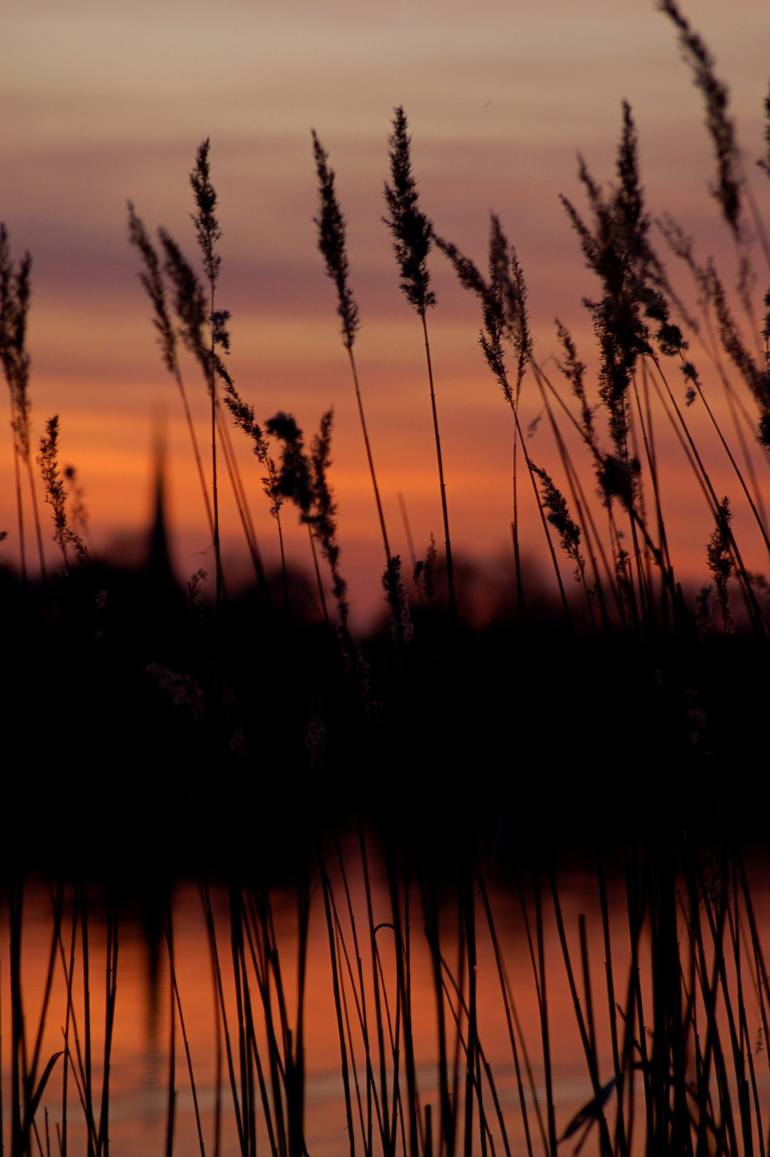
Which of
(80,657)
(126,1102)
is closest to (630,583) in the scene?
(80,657)

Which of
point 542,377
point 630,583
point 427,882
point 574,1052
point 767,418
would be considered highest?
point 542,377

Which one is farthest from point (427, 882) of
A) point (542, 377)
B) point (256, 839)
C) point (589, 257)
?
point (589, 257)

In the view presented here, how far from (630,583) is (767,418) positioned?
47 cm

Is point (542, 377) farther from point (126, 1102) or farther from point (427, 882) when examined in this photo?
point (126, 1102)

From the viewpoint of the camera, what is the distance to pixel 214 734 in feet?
8.46

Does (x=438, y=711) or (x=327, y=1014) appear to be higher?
(x=438, y=711)

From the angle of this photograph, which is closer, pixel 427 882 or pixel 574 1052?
pixel 427 882

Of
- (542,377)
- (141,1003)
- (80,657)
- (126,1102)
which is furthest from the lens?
(141,1003)

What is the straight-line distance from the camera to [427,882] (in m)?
2.66

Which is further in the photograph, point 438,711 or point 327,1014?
point 327,1014

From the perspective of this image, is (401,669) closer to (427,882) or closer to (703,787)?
(427,882)

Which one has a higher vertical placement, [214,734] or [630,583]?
[630,583]

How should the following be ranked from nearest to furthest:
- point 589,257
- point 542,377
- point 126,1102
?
point 589,257, point 542,377, point 126,1102

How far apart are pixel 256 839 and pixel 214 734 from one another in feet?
0.67
